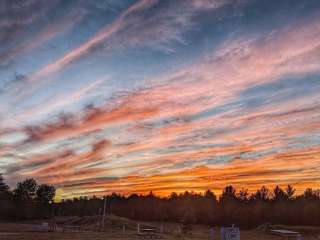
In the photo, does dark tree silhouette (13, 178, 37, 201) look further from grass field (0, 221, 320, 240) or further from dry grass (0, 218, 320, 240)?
grass field (0, 221, 320, 240)

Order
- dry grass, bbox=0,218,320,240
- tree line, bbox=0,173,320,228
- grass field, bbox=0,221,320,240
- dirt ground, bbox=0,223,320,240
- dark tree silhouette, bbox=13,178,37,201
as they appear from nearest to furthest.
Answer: dirt ground, bbox=0,223,320,240 < dry grass, bbox=0,218,320,240 < grass field, bbox=0,221,320,240 < tree line, bbox=0,173,320,228 < dark tree silhouette, bbox=13,178,37,201

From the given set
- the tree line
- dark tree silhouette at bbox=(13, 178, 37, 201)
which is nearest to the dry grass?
the tree line

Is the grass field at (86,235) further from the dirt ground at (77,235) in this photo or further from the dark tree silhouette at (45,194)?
the dark tree silhouette at (45,194)

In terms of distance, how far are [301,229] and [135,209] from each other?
78885mm

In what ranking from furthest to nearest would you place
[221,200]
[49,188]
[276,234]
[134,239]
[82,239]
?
[49,188], [221,200], [276,234], [134,239], [82,239]

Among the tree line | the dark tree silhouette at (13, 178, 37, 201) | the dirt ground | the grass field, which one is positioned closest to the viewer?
the dirt ground

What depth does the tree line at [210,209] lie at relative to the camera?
410ft

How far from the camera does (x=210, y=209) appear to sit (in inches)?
5512

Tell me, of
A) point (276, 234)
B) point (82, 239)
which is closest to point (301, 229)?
point (276, 234)

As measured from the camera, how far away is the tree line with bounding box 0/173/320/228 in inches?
4924

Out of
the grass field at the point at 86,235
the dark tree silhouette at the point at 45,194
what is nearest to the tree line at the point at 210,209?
the dark tree silhouette at the point at 45,194

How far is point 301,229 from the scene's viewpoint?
96375 millimetres

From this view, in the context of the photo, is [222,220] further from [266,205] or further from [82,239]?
[82,239]

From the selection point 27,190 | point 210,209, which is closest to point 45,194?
point 27,190
